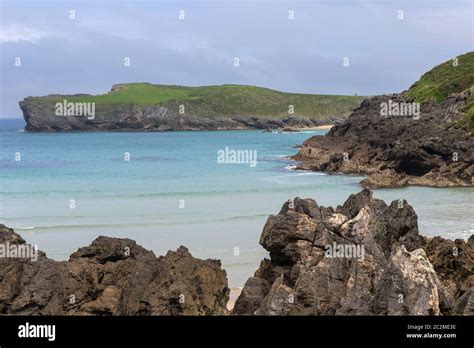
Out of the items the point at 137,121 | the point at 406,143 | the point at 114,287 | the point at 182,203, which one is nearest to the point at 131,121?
the point at 137,121

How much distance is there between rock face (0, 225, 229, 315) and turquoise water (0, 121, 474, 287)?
198 inches

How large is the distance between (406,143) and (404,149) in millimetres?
1805

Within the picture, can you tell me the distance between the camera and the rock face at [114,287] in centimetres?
1177

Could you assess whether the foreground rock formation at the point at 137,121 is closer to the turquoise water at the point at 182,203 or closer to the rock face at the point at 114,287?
the turquoise water at the point at 182,203

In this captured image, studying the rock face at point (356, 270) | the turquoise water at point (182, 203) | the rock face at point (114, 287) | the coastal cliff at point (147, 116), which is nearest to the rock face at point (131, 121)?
the coastal cliff at point (147, 116)

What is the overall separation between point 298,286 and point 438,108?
59.1 meters

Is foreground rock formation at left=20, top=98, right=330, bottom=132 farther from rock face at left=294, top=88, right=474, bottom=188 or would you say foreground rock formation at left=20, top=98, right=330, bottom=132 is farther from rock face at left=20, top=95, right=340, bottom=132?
rock face at left=294, top=88, right=474, bottom=188

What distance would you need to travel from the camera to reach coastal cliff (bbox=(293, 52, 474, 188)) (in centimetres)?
4472

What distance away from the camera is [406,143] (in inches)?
1973

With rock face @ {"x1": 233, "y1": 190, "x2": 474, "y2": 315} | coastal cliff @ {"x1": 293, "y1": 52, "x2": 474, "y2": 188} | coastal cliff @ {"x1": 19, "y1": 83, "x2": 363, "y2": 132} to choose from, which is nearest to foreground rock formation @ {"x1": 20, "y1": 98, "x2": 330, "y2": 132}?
coastal cliff @ {"x1": 19, "y1": 83, "x2": 363, "y2": 132}

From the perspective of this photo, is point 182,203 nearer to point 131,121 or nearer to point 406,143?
point 406,143

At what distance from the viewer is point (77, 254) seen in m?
15.3
